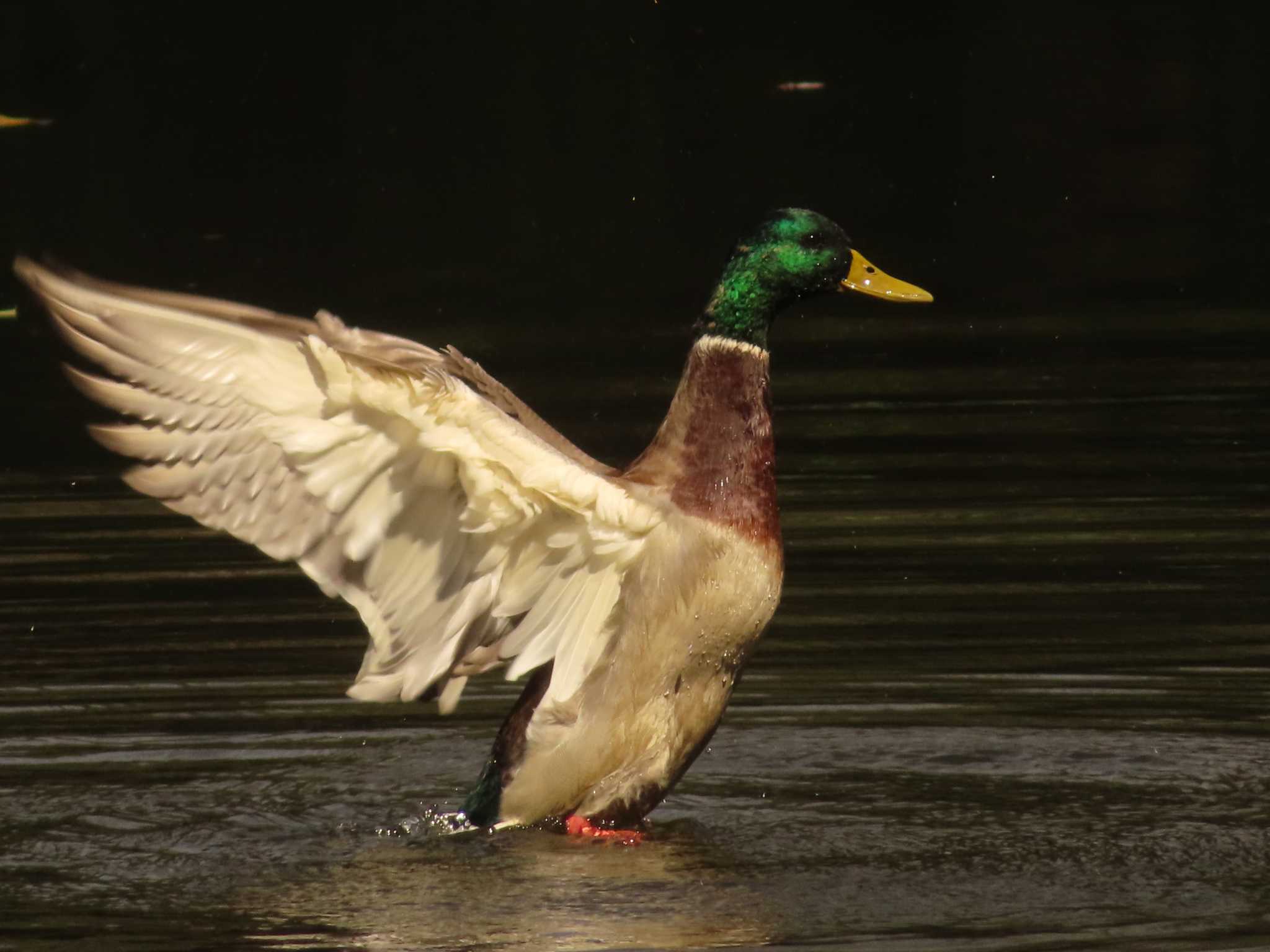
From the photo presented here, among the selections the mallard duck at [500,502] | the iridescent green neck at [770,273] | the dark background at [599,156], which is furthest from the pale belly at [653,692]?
the dark background at [599,156]

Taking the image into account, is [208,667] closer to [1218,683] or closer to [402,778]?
[402,778]

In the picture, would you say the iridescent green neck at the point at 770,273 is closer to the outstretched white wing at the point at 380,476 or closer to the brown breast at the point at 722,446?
the brown breast at the point at 722,446

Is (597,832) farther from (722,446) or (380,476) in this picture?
(380,476)

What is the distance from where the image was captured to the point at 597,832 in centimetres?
736

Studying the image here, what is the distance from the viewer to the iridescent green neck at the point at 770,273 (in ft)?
24.4

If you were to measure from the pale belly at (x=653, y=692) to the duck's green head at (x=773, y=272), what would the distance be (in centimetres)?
65

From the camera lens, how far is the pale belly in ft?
23.5

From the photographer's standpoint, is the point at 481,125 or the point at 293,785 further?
the point at 481,125

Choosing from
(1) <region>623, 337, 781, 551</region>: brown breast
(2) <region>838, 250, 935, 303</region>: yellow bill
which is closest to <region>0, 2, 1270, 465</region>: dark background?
(2) <region>838, 250, 935, 303</region>: yellow bill

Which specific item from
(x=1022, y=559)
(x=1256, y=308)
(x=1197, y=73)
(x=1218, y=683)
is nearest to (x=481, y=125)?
(x=1197, y=73)

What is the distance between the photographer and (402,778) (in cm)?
793

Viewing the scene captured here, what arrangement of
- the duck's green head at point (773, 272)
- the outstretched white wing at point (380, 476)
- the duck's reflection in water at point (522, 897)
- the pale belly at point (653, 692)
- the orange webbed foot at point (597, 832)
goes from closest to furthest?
the duck's reflection in water at point (522, 897) < the outstretched white wing at point (380, 476) < the pale belly at point (653, 692) < the orange webbed foot at point (597, 832) < the duck's green head at point (773, 272)

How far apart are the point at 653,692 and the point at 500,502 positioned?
772 millimetres

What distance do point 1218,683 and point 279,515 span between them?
2.93 m
